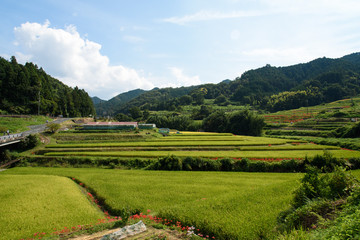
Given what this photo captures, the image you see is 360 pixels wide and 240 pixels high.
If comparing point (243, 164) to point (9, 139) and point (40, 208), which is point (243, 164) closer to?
point (40, 208)

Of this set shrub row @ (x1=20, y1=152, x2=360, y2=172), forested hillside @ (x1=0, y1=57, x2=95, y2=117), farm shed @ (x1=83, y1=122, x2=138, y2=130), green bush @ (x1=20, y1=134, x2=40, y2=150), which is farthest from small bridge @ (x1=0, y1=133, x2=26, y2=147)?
forested hillside @ (x1=0, y1=57, x2=95, y2=117)

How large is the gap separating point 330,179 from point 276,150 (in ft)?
82.7

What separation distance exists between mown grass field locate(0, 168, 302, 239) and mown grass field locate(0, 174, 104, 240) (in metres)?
0.40

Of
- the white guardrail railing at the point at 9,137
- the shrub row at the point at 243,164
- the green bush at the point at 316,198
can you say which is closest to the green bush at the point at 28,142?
the white guardrail railing at the point at 9,137

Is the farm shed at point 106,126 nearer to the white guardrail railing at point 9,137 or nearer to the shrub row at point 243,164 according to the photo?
the white guardrail railing at point 9,137

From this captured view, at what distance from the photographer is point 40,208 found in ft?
47.7

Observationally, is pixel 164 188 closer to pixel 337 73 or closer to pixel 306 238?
pixel 306 238

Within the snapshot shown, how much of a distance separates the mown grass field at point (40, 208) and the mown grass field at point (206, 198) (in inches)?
15.6

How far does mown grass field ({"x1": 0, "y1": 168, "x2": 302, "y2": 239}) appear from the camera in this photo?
406 inches

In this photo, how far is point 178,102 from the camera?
158 meters

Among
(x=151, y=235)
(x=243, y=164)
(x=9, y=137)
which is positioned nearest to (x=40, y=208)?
(x=151, y=235)

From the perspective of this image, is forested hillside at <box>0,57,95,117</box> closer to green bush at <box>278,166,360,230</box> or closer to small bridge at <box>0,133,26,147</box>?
small bridge at <box>0,133,26,147</box>

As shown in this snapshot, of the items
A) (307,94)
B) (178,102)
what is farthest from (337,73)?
(178,102)

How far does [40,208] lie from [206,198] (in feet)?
→ 42.7
